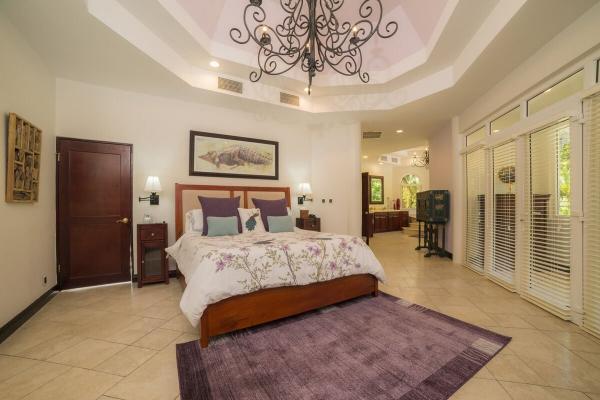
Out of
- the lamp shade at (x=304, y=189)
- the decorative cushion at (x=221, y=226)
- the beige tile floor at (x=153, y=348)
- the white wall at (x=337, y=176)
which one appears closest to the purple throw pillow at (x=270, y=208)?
the decorative cushion at (x=221, y=226)

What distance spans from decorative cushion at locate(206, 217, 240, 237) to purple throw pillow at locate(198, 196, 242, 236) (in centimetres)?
14

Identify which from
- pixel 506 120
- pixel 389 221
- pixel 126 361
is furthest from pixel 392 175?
pixel 126 361

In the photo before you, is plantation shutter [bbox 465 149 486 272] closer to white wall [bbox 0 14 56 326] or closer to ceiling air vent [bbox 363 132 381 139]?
ceiling air vent [bbox 363 132 381 139]

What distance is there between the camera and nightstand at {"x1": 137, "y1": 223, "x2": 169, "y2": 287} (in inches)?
134

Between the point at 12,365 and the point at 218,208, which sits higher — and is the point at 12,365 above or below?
below

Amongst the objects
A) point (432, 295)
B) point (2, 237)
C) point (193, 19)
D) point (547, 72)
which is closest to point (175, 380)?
point (2, 237)

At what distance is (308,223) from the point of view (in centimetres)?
479

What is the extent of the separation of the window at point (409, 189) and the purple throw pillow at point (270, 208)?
730 centimetres

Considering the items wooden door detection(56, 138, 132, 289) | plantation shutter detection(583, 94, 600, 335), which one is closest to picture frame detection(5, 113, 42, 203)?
wooden door detection(56, 138, 132, 289)

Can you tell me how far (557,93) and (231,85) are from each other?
401 centimetres

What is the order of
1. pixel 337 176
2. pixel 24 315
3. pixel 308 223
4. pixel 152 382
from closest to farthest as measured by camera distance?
pixel 152 382 → pixel 24 315 → pixel 308 223 → pixel 337 176

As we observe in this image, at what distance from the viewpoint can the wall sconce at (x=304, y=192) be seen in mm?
4840

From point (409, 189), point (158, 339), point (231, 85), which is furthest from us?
point (409, 189)

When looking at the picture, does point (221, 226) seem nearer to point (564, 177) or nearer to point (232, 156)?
point (232, 156)
